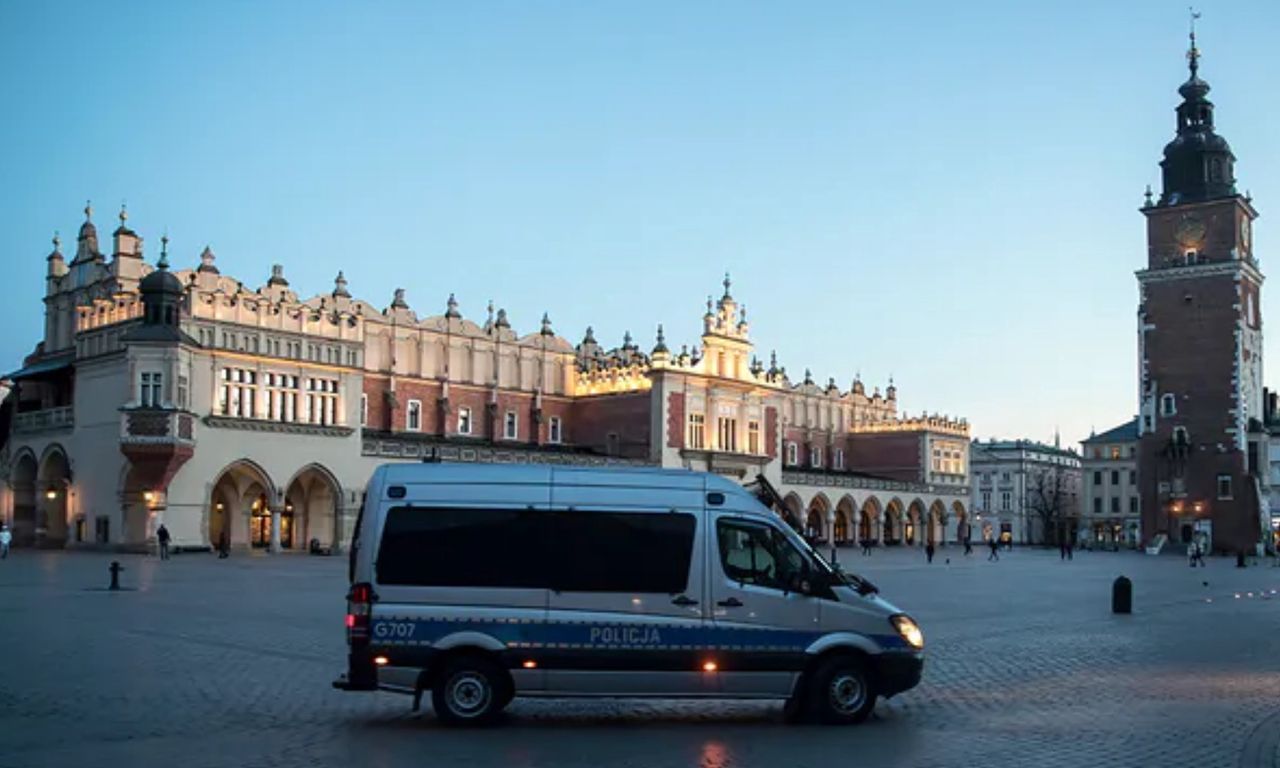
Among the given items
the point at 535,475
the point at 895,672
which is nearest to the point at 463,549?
the point at 535,475

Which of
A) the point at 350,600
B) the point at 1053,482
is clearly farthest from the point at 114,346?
the point at 1053,482

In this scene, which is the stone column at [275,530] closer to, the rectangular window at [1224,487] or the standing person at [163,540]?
the standing person at [163,540]

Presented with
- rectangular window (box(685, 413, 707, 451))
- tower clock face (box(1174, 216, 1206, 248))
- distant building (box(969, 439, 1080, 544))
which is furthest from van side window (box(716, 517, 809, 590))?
distant building (box(969, 439, 1080, 544))

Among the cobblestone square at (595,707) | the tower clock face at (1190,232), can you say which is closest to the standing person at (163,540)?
the cobblestone square at (595,707)

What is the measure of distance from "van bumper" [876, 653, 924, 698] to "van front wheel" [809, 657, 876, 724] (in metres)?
0.12

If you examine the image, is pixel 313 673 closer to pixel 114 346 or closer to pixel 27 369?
pixel 114 346

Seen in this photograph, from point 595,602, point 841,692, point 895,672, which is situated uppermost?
point 595,602

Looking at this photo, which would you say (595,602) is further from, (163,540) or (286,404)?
(286,404)

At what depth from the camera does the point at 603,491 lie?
525 inches

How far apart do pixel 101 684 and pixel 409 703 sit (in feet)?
11.8

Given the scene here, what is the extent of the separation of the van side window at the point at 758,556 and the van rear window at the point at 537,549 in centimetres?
38

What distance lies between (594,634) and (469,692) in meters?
1.28

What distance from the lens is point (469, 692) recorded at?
12.8 metres

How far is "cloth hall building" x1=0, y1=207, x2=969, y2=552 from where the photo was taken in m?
53.3
